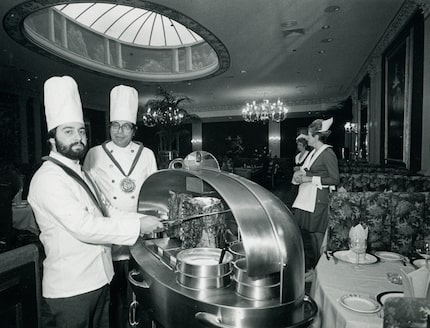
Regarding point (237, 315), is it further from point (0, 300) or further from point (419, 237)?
point (419, 237)

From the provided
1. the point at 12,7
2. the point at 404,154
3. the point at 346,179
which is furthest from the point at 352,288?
the point at 12,7

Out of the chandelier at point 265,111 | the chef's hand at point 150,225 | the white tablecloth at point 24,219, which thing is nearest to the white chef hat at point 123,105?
the chef's hand at point 150,225

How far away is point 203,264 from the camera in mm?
1379

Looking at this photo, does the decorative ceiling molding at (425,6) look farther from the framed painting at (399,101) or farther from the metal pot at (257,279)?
the metal pot at (257,279)

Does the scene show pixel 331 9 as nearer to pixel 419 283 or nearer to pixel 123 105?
pixel 123 105

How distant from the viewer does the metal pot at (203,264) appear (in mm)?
1315

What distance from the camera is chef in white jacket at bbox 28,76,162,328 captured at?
1.57m

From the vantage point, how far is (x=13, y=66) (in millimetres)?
8195

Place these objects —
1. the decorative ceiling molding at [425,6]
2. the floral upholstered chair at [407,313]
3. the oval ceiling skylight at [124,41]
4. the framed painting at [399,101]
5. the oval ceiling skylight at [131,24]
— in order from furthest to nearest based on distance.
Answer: the oval ceiling skylight at [131,24]
the oval ceiling skylight at [124,41]
the framed painting at [399,101]
the decorative ceiling molding at [425,6]
the floral upholstered chair at [407,313]

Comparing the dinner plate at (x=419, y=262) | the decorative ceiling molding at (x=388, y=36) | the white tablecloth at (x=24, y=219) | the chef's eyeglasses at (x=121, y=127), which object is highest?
the decorative ceiling molding at (x=388, y=36)

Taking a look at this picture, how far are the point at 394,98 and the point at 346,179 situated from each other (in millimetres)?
1956

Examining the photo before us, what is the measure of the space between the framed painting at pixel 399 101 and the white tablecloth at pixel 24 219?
17.8ft

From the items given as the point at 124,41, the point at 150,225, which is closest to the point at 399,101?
the point at 150,225

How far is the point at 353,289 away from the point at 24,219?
3971 mm
